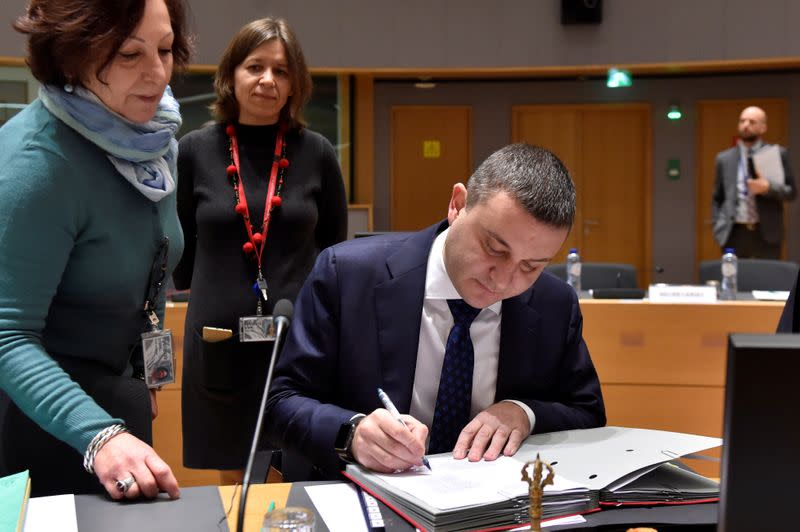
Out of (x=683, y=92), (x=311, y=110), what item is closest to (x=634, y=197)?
(x=683, y=92)

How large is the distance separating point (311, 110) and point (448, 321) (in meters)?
7.80

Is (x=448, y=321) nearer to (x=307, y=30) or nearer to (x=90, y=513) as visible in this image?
(x=90, y=513)

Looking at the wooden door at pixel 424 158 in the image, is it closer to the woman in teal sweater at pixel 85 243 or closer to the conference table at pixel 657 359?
the conference table at pixel 657 359

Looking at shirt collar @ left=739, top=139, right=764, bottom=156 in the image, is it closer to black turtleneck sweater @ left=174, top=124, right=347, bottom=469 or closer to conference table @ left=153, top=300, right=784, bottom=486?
conference table @ left=153, top=300, right=784, bottom=486

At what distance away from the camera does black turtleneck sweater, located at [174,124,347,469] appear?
2594 mm

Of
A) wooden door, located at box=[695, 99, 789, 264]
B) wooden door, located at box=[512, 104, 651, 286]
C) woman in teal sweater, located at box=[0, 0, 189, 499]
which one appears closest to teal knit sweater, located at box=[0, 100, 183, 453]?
woman in teal sweater, located at box=[0, 0, 189, 499]

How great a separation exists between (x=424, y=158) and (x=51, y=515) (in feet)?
29.1

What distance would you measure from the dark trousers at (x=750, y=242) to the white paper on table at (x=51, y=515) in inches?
273

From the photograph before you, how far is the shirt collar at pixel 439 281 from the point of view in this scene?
1.76m

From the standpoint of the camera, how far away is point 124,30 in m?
1.52

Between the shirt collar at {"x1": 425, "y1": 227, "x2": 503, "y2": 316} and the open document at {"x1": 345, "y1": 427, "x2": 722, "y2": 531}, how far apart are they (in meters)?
0.33

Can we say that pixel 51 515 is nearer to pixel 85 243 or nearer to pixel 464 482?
pixel 85 243

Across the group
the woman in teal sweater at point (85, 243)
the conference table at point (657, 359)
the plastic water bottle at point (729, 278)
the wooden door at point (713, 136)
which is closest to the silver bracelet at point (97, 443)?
the woman in teal sweater at point (85, 243)

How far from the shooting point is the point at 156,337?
69.1 inches
